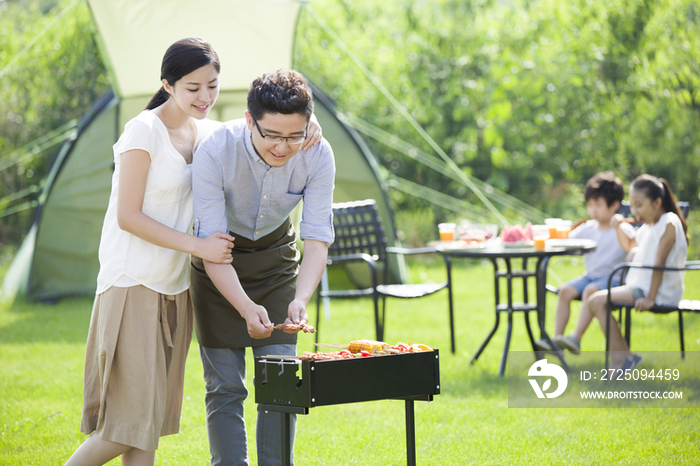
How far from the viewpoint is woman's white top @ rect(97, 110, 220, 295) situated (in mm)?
1984

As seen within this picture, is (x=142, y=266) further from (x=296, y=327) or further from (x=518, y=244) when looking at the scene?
(x=518, y=244)

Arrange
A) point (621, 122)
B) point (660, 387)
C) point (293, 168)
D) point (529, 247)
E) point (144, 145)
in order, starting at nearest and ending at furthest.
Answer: point (144, 145) → point (293, 168) → point (660, 387) → point (529, 247) → point (621, 122)

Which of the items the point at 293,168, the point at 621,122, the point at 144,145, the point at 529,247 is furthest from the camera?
the point at 621,122

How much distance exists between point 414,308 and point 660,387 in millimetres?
2549

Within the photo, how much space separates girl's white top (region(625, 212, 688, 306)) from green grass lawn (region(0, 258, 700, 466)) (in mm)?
679

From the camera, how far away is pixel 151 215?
2020mm

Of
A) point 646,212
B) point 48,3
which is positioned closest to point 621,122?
point 646,212

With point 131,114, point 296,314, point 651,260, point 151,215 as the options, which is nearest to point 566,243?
point 651,260

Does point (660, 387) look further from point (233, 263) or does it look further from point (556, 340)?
point (233, 263)

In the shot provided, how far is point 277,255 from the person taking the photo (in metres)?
2.23

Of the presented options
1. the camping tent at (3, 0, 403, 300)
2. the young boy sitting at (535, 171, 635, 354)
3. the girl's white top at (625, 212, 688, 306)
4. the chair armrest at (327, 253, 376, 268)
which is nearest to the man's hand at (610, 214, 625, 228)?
the young boy sitting at (535, 171, 635, 354)

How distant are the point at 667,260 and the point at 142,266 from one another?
2.85 meters

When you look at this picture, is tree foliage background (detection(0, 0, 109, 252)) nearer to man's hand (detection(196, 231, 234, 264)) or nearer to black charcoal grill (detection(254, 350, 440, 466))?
man's hand (detection(196, 231, 234, 264))

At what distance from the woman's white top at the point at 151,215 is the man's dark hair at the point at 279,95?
0.29 meters
